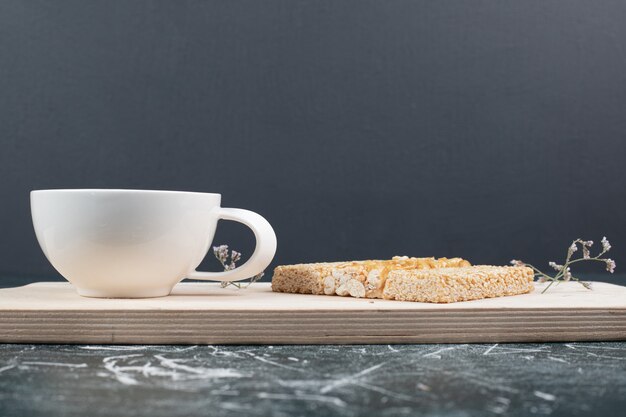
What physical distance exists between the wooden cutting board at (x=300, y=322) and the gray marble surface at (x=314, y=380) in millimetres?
18

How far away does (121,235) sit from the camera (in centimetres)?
92

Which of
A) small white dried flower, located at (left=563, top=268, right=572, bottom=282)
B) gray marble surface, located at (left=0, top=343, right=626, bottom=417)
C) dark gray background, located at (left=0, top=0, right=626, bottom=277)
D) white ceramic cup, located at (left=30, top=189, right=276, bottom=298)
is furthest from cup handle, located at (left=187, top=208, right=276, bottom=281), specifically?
dark gray background, located at (left=0, top=0, right=626, bottom=277)

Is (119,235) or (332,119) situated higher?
(332,119)

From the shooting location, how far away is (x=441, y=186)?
232cm

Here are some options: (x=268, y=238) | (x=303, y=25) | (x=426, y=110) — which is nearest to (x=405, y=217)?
(x=426, y=110)

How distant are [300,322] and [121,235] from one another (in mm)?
252

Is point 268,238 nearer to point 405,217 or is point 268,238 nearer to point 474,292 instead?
point 474,292

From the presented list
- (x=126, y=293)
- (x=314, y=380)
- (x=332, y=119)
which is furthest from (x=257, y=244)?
(x=332, y=119)

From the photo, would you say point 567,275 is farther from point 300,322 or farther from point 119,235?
point 119,235

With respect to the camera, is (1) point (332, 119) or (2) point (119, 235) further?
(1) point (332, 119)

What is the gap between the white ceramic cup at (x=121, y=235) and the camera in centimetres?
92

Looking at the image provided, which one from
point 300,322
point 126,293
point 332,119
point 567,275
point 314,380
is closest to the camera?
point 314,380

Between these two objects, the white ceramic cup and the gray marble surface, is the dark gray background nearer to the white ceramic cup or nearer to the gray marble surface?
the white ceramic cup

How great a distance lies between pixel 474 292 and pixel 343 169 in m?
1.35
